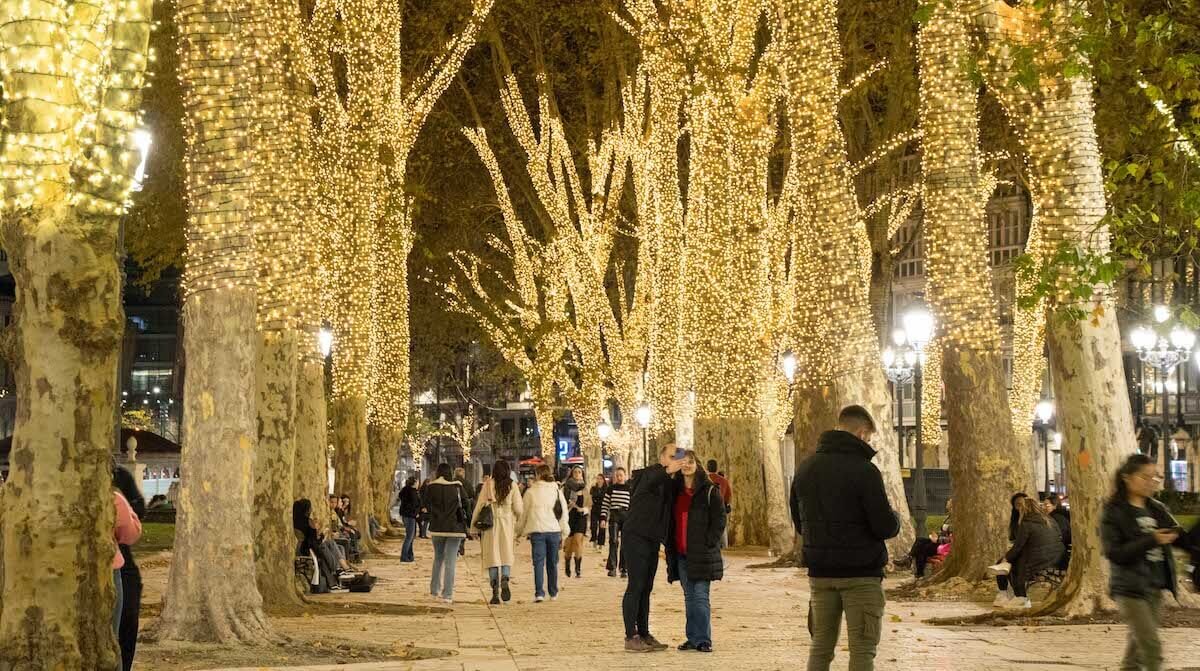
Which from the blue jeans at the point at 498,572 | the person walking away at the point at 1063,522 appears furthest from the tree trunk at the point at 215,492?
the person walking away at the point at 1063,522

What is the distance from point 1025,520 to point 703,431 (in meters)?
16.1

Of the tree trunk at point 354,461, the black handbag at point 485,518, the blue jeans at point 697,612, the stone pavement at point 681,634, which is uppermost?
the tree trunk at point 354,461

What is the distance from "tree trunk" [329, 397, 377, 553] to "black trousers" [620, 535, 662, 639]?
1727cm

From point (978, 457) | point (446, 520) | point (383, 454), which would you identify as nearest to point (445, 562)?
point (446, 520)

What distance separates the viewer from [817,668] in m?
9.19

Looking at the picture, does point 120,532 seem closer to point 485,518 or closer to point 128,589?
Answer: point 128,589

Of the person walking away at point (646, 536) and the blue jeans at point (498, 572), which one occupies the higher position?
the person walking away at point (646, 536)

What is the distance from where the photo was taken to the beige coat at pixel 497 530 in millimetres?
20141

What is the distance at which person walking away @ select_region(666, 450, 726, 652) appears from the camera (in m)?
13.8

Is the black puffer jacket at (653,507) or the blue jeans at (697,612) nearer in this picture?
the blue jeans at (697,612)

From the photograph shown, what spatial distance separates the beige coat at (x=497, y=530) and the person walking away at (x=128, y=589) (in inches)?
370

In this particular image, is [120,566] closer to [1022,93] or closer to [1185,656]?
[1185,656]

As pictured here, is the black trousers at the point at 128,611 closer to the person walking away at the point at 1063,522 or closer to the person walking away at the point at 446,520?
the person walking away at the point at 446,520

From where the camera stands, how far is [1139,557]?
9.55 meters
